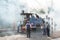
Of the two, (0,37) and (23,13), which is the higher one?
(23,13)

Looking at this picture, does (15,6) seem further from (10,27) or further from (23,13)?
(10,27)

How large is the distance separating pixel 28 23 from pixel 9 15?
0.75ft

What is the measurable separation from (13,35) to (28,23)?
21 cm

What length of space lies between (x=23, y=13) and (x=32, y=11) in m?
0.10

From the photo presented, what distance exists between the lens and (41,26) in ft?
5.92

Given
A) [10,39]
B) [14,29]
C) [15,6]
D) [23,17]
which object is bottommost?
[10,39]

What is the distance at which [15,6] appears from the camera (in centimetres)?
177

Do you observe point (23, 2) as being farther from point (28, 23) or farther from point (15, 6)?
point (28, 23)

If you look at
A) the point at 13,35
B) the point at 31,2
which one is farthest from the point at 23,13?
the point at 13,35

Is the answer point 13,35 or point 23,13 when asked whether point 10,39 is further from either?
point 23,13

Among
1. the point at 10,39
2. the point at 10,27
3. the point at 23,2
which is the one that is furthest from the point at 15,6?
the point at 10,39

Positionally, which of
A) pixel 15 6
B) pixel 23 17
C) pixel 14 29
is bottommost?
pixel 14 29

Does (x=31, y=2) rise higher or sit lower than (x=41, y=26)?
higher

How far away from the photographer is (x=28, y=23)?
1804 mm
